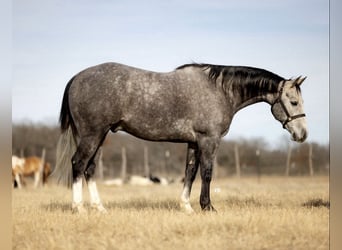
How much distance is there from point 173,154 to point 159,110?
7.98 meters

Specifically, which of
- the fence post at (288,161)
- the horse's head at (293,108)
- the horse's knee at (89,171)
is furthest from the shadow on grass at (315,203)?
the horse's knee at (89,171)

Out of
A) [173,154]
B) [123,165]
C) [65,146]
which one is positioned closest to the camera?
[65,146]

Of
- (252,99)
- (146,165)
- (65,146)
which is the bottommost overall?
(146,165)

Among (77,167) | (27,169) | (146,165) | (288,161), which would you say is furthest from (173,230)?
(146,165)

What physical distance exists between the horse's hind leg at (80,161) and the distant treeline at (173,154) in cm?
96

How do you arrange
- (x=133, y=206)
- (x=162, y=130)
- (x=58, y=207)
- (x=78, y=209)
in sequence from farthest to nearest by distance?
1. (x=133, y=206)
2. (x=58, y=207)
3. (x=162, y=130)
4. (x=78, y=209)

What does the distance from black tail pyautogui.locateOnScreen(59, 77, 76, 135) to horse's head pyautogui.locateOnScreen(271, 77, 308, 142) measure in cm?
266

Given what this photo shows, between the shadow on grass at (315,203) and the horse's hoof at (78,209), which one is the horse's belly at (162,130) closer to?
the horse's hoof at (78,209)

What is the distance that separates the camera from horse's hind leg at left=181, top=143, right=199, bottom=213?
6.09m

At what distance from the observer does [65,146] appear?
622 centimetres

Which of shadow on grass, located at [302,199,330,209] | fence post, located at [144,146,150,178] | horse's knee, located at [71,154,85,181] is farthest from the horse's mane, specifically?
fence post, located at [144,146,150,178]

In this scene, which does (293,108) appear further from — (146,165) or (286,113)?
(146,165)

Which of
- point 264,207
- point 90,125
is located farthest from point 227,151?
point 90,125

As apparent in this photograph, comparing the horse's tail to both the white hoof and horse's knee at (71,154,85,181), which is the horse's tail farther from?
the white hoof
